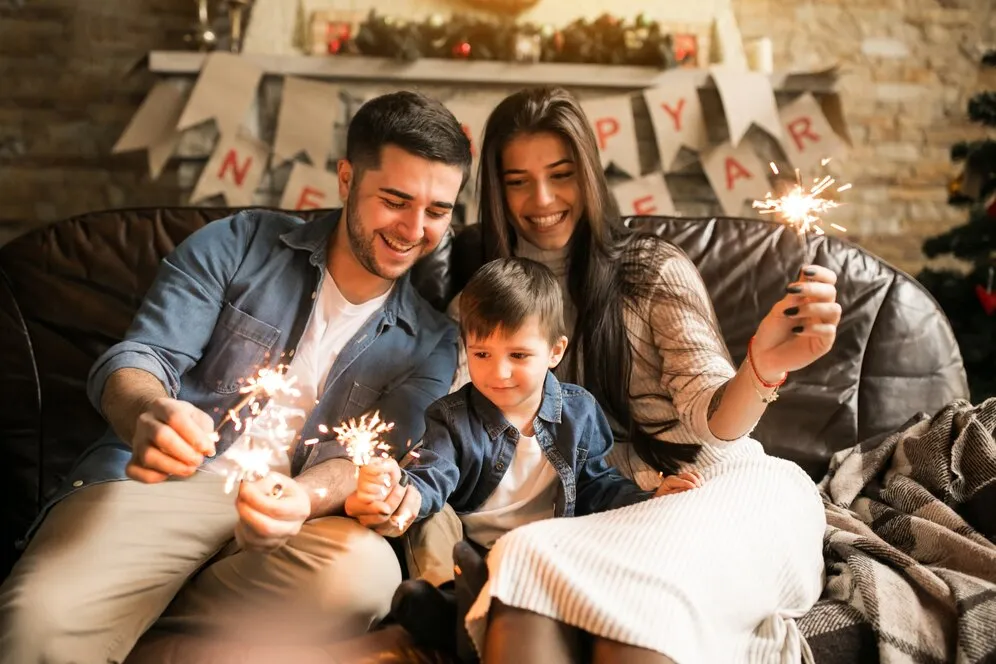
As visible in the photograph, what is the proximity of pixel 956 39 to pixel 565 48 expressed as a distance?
6.49ft

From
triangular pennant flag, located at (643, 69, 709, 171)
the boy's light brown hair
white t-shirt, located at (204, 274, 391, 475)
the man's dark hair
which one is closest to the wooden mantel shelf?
triangular pennant flag, located at (643, 69, 709, 171)

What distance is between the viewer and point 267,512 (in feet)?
4.27

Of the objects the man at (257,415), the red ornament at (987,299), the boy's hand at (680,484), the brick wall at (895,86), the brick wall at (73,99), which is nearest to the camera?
the man at (257,415)

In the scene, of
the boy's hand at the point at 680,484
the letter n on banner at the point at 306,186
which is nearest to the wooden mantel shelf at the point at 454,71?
the letter n on banner at the point at 306,186

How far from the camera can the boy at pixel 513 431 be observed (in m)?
1.55

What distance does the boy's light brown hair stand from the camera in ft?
5.08

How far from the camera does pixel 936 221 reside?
4328mm

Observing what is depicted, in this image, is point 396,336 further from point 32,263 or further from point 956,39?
point 956,39

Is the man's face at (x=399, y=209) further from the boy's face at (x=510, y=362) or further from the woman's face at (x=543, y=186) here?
the boy's face at (x=510, y=362)

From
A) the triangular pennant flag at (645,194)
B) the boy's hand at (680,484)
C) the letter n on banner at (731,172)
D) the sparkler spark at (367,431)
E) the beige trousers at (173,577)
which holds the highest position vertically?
the letter n on banner at (731,172)

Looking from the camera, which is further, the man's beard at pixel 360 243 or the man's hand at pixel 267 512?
the man's beard at pixel 360 243

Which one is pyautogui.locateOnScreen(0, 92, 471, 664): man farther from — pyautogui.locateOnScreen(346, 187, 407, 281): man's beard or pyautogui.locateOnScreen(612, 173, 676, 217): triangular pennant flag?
pyautogui.locateOnScreen(612, 173, 676, 217): triangular pennant flag

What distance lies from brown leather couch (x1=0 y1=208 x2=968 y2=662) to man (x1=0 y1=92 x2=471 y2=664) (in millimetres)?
331

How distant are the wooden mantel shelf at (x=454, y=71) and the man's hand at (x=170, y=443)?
2.57 m
